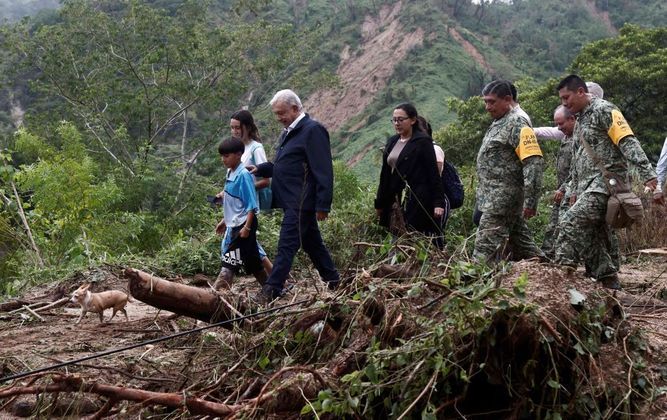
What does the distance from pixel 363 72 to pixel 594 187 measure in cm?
4469

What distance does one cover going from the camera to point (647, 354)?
3137 mm

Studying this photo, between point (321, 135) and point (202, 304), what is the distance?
5.35 ft

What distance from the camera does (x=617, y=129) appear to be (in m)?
4.71

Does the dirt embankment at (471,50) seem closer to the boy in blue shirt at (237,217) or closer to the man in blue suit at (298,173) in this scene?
the boy in blue shirt at (237,217)

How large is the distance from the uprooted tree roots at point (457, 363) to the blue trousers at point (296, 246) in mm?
1618

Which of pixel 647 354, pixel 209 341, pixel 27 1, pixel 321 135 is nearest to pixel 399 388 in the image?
pixel 647 354

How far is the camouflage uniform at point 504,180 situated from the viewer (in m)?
5.16

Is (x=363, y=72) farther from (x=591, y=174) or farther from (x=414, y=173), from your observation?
(x=591, y=174)

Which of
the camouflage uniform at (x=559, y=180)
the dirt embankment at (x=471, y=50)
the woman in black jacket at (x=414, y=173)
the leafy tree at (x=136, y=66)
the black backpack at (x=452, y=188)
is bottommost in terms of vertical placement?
the dirt embankment at (x=471, y=50)

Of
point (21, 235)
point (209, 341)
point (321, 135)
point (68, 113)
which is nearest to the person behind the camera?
point (209, 341)

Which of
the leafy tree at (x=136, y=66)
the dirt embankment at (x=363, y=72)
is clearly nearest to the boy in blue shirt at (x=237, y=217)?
the leafy tree at (x=136, y=66)

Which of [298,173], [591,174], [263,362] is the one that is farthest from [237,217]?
[591,174]

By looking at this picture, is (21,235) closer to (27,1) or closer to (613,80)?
(613,80)

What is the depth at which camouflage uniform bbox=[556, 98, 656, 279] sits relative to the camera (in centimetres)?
477
